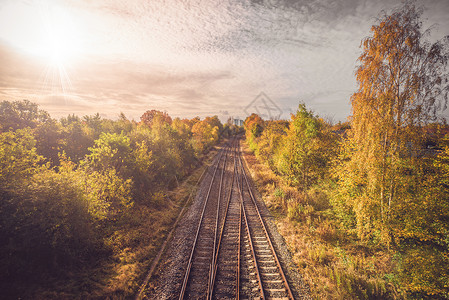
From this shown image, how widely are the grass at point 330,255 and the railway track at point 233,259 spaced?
154 centimetres

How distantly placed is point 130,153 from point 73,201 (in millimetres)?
6962

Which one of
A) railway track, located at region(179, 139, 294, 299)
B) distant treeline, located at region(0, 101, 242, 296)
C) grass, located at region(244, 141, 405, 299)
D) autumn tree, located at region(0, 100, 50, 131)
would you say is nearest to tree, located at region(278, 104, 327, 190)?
grass, located at region(244, 141, 405, 299)

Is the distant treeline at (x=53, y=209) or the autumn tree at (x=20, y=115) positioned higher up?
the autumn tree at (x=20, y=115)

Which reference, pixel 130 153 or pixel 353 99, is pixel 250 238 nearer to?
pixel 353 99

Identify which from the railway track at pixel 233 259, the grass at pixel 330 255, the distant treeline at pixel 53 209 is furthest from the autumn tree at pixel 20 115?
the grass at pixel 330 255

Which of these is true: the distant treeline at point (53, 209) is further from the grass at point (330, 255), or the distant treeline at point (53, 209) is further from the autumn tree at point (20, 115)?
the grass at point (330, 255)

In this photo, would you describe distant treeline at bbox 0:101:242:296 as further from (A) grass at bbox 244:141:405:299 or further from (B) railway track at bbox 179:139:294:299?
(A) grass at bbox 244:141:405:299

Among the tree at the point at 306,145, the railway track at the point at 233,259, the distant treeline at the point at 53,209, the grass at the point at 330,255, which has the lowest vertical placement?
the railway track at the point at 233,259

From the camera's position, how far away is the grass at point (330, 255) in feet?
23.2

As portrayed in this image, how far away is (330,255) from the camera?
931cm

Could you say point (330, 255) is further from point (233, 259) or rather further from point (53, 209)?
point (53, 209)

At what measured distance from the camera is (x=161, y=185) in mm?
17766

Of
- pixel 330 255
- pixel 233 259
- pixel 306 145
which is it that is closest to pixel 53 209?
pixel 233 259

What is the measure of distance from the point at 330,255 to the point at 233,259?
5.51 meters
